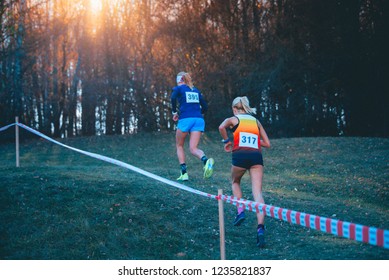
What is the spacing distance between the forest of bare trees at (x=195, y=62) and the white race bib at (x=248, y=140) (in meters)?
16.7

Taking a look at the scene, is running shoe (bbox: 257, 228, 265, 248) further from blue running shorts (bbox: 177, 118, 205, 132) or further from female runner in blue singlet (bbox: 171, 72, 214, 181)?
blue running shorts (bbox: 177, 118, 205, 132)

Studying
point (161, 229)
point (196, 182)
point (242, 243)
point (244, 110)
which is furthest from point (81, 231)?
point (196, 182)

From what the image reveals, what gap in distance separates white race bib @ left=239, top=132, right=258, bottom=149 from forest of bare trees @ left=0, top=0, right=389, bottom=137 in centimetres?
1665

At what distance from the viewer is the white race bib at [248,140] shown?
6184 mm

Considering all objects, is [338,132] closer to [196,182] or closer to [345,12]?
[345,12]

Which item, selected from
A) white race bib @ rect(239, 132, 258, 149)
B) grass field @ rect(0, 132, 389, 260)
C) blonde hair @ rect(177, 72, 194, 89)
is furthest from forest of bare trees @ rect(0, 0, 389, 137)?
white race bib @ rect(239, 132, 258, 149)

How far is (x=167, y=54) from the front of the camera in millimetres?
24250

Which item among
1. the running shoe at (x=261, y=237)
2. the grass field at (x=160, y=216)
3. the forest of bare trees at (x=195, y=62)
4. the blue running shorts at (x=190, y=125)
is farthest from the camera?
the forest of bare trees at (x=195, y=62)

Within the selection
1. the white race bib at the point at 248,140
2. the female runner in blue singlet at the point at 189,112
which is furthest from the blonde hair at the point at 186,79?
the white race bib at the point at 248,140

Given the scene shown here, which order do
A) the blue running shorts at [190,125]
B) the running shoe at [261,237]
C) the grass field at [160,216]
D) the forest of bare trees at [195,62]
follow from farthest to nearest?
the forest of bare trees at [195,62] < the blue running shorts at [190,125] < the running shoe at [261,237] < the grass field at [160,216]

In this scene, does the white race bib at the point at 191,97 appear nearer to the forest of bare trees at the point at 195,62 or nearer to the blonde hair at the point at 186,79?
the blonde hair at the point at 186,79

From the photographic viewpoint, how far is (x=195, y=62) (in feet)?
79.2

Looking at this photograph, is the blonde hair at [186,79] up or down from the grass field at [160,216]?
up

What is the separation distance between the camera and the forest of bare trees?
22750 millimetres
